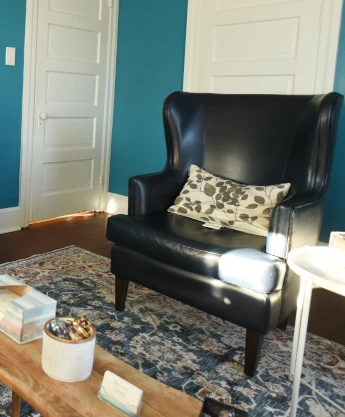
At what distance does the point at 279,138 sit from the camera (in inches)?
92.6

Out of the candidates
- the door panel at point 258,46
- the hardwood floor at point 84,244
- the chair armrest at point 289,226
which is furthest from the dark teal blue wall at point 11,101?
the chair armrest at point 289,226

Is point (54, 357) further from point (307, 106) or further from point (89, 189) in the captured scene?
point (89, 189)

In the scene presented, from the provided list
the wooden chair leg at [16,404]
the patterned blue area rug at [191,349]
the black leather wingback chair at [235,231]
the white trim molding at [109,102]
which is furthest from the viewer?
the white trim molding at [109,102]

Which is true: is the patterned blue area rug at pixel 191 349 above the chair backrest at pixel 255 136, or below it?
below

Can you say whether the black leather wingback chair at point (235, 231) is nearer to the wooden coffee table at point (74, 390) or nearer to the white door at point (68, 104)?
the wooden coffee table at point (74, 390)

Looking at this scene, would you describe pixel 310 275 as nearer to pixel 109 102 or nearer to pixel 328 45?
pixel 328 45

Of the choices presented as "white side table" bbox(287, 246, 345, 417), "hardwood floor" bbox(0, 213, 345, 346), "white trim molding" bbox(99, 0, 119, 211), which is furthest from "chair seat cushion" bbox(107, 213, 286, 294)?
"white trim molding" bbox(99, 0, 119, 211)

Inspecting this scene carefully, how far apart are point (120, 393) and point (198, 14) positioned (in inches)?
116

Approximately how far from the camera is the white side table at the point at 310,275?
1385 mm

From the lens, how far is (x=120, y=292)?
2.22 meters

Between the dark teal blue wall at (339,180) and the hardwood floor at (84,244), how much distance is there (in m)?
0.42

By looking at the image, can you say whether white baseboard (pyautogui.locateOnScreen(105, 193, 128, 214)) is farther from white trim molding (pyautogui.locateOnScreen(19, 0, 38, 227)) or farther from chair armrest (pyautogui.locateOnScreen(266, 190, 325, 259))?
chair armrest (pyautogui.locateOnScreen(266, 190, 325, 259))

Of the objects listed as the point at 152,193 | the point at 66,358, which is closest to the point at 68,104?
the point at 152,193

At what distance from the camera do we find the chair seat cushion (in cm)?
172
